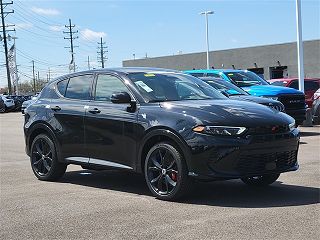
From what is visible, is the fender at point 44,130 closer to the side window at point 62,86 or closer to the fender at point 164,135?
the side window at point 62,86

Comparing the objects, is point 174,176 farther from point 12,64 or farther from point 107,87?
point 12,64

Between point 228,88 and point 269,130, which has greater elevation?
point 228,88

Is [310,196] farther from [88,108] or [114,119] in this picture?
[88,108]

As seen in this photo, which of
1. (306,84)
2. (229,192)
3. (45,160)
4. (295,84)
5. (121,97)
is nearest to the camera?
(121,97)

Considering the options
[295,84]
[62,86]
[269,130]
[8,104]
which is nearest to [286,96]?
[295,84]

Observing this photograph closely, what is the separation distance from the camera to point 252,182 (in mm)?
7449

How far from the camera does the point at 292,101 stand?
1487 cm

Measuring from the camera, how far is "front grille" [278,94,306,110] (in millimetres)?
14711

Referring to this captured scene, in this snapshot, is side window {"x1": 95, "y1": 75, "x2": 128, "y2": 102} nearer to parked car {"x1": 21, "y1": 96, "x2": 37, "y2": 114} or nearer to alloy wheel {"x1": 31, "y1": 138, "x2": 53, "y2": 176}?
alloy wheel {"x1": 31, "y1": 138, "x2": 53, "y2": 176}

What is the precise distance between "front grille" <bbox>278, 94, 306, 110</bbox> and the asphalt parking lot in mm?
6174

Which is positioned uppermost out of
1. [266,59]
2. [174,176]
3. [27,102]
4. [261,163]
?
[266,59]

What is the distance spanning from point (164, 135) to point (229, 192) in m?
1.33

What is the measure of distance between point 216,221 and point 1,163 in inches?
265

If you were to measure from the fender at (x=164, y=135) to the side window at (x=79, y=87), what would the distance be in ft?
4.99
